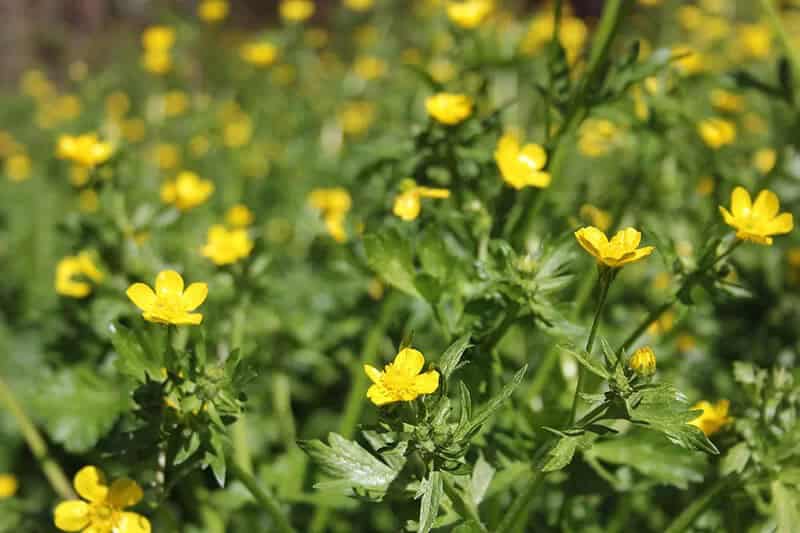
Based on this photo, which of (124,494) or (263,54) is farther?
(263,54)

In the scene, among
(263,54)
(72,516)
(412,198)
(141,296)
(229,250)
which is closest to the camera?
(141,296)

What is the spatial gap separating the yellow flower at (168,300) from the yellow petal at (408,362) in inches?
12.9

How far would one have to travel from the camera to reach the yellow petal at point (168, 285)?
56.7 inches

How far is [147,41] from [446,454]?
2649 millimetres

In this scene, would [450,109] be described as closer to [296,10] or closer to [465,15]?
[465,15]

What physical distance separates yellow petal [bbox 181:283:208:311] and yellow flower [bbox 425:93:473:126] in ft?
2.32

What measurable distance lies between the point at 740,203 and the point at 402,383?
76 cm

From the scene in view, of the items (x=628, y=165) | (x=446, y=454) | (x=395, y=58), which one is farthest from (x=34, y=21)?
(x=446, y=454)

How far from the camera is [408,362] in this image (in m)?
1.28

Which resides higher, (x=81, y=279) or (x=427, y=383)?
(x=427, y=383)

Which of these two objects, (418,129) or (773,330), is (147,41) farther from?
(773,330)

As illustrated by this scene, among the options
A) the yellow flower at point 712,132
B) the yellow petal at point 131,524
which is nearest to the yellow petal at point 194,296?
the yellow petal at point 131,524

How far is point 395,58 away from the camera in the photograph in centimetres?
655

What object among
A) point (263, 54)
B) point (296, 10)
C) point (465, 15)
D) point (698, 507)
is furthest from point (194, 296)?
point (296, 10)
